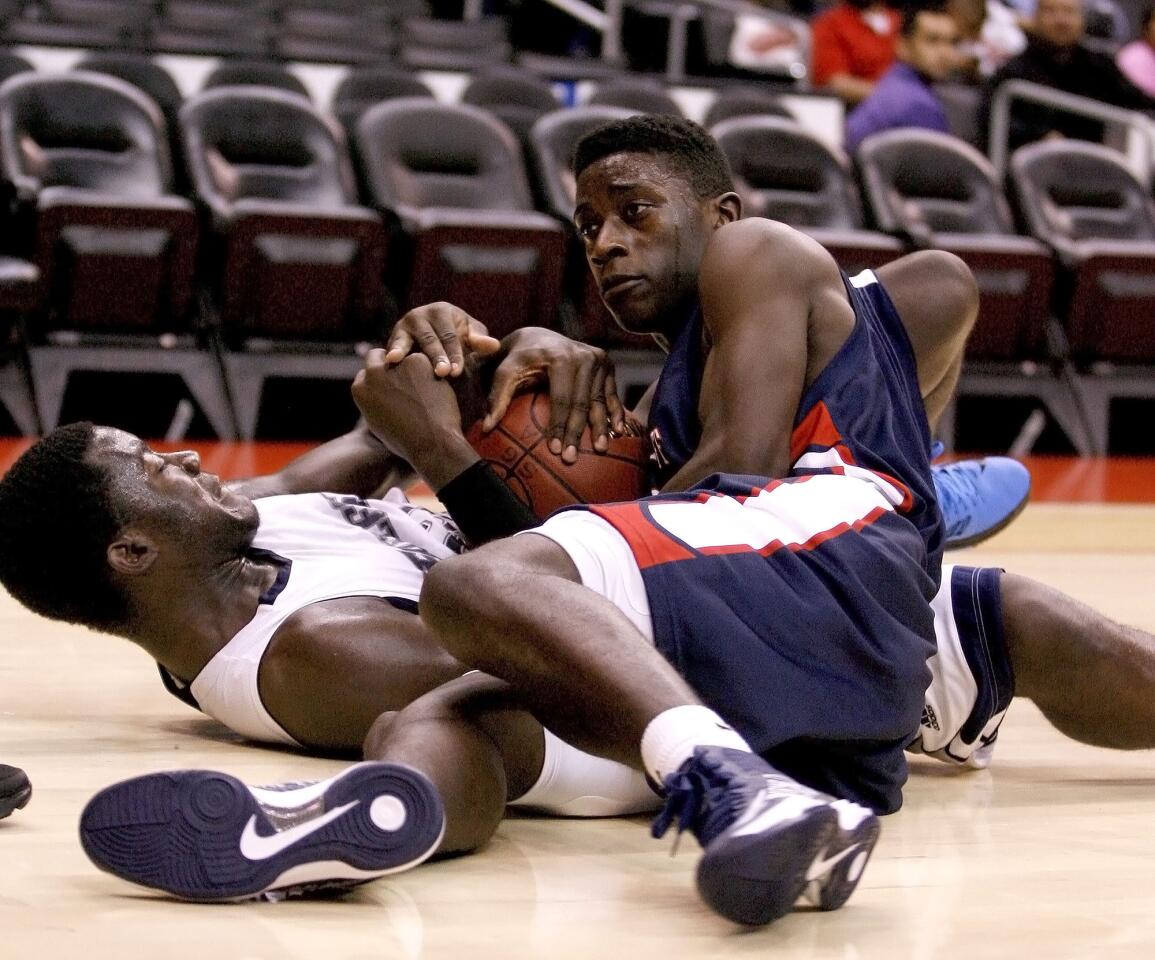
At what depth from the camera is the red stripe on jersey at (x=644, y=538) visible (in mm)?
1963

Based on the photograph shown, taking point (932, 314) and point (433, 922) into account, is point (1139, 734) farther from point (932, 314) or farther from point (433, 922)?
point (433, 922)

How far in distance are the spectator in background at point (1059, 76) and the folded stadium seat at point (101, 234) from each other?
13.3 feet

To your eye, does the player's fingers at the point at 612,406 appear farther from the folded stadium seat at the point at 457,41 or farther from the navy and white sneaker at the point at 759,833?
the folded stadium seat at the point at 457,41

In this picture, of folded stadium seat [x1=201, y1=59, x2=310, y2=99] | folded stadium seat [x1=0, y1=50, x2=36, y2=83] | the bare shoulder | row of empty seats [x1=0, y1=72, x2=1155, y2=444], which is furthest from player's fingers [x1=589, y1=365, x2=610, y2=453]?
folded stadium seat [x1=0, y1=50, x2=36, y2=83]

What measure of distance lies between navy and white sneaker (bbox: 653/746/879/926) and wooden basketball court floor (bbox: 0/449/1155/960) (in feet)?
0.17

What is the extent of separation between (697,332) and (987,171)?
5237mm

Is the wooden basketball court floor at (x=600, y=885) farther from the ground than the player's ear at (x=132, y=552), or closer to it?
closer to it

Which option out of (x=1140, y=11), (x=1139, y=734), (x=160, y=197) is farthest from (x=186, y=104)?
(x=1140, y=11)

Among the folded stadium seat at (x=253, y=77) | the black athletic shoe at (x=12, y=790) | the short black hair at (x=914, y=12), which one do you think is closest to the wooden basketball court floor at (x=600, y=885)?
the black athletic shoe at (x=12, y=790)

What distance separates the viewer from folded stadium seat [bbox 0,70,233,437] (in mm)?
5969

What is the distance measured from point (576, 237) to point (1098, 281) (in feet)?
6.80

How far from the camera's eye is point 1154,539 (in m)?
5.16

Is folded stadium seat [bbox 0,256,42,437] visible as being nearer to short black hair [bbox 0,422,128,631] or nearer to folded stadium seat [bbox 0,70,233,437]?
folded stadium seat [bbox 0,70,233,437]

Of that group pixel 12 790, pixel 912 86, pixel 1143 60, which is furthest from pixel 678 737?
pixel 1143 60
